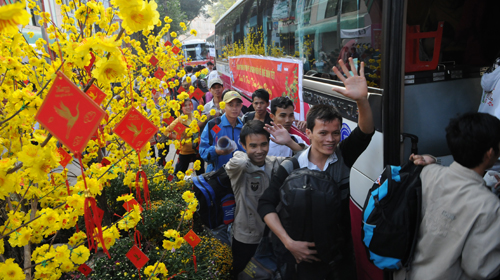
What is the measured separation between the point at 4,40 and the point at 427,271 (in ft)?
9.56

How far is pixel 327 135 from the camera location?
86.4 inches

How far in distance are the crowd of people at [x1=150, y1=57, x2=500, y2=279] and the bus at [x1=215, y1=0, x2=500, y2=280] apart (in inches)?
14.8

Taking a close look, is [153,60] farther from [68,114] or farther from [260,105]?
[68,114]

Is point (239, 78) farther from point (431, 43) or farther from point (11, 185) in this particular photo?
point (11, 185)

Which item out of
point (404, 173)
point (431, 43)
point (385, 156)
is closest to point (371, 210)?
point (404, 173)

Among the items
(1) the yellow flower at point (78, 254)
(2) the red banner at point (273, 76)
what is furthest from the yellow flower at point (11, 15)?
(2) the red banner at point (273, 76)

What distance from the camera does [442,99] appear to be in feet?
9.05

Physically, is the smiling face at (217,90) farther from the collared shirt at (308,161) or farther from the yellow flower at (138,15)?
the yellow flower at (138,15)

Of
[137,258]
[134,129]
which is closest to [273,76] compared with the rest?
[134,129]

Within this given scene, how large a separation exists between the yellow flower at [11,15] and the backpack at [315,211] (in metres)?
1.40

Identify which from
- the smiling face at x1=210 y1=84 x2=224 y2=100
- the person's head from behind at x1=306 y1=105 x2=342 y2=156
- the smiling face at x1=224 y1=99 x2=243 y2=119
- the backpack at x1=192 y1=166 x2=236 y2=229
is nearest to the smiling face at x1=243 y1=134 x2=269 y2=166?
the backpack at x1=192 y1=166 x2=236 y2=229

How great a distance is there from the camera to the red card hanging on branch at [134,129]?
2.58 metres

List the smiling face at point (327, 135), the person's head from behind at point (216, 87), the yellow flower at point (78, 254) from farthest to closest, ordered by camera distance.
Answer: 1. the person's head from behind at point (216, 87)
2. the smiling face at point (327, 135)
3. the yellow flower at point (78, 254)

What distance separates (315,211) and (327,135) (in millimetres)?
544
